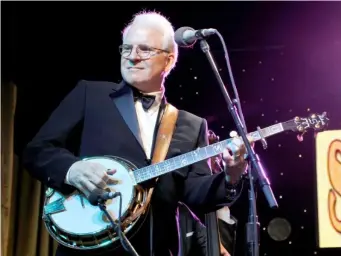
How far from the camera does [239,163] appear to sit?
7.26 feet

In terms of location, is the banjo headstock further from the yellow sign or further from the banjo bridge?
the yellow sign

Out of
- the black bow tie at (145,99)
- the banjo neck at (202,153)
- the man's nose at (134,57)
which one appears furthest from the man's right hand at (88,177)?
the man's nose at (134,57)

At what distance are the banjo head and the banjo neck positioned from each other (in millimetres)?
58

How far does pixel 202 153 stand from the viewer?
7.79 ft

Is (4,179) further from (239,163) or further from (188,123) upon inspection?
(239,163)

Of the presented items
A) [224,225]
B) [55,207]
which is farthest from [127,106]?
[224,225]

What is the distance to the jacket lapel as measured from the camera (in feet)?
8.14

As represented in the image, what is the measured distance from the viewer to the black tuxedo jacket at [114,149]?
2.40 metres

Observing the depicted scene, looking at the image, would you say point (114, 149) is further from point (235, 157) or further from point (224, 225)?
point (224, 225)

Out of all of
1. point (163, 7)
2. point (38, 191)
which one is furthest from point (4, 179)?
point (163, 7)

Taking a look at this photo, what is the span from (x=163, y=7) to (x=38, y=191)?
53.4 inches

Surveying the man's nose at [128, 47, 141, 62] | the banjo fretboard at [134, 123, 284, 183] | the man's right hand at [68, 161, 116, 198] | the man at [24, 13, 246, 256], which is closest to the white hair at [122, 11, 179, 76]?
the man at [24, 13, 246, 256]

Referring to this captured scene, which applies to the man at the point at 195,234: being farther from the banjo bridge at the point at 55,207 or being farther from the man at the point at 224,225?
the banjo bridge at the point at 55,207

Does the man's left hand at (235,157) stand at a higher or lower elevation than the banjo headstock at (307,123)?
lower
